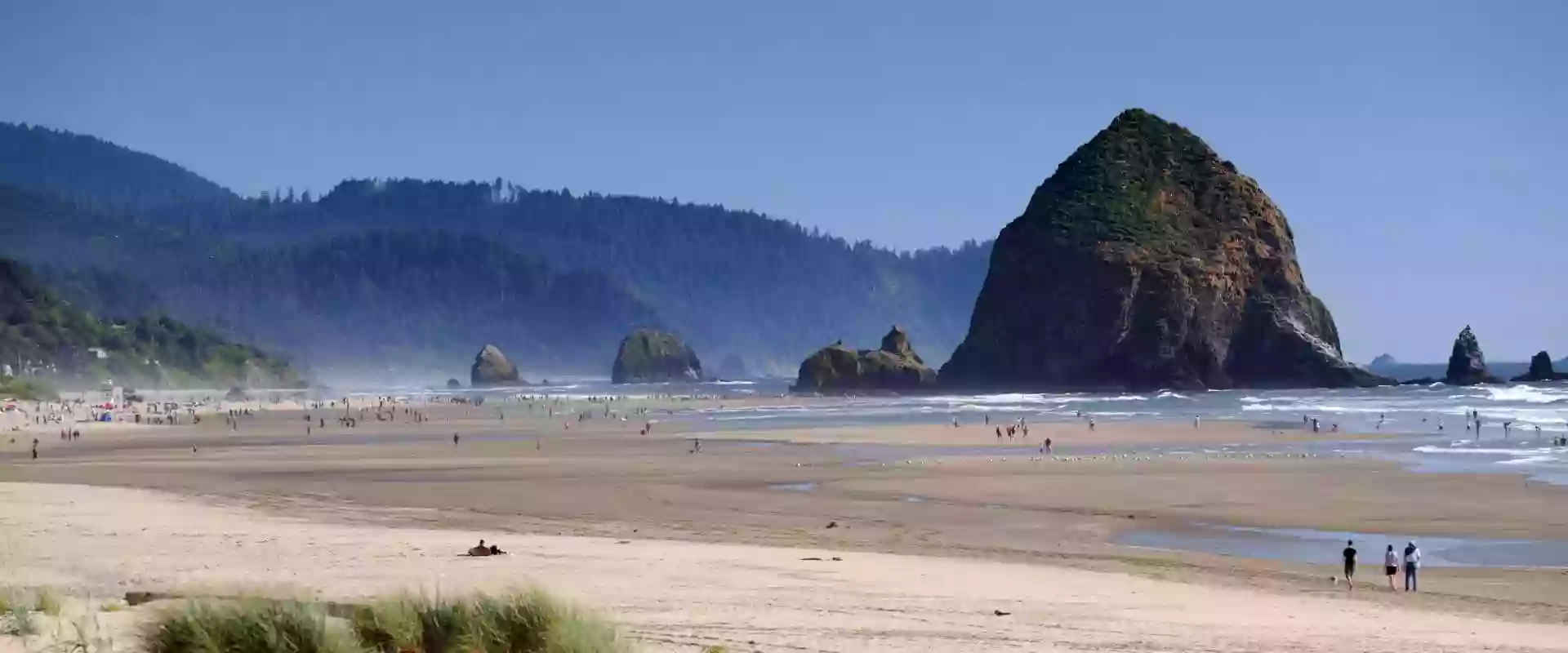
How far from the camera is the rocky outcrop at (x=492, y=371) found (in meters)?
175

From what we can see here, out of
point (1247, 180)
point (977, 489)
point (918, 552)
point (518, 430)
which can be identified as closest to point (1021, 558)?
point (918, 552)

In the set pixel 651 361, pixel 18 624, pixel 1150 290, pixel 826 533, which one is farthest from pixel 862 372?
pixel 18 624

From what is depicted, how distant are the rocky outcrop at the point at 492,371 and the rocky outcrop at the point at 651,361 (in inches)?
526

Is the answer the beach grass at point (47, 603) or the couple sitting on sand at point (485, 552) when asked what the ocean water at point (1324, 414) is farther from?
the beach grass at point (47, 603)

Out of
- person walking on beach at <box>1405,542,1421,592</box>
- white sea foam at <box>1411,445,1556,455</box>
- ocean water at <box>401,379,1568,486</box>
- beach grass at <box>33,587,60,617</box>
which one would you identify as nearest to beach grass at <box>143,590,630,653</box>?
beach grass at <box>33,587,60,617</box>

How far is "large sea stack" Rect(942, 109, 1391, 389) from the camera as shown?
11038cm

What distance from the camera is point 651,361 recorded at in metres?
178

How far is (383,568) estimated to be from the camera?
15.7 m

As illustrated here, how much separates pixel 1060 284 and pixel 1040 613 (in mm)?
108035

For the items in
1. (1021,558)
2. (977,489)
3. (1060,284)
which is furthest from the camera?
(1060,284)

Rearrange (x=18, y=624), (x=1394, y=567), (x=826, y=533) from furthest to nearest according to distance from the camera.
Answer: (x=826, y=533) < (x=1394, y=567) < (x=18, y=624)

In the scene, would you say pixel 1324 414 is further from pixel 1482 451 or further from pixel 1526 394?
pixel 1526 394

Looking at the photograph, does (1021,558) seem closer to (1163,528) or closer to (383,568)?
(1163,528)

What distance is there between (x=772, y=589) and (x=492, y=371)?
542ft
